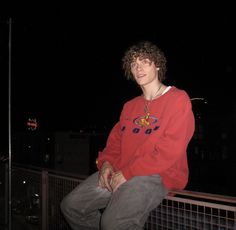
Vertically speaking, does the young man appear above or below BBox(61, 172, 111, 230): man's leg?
above

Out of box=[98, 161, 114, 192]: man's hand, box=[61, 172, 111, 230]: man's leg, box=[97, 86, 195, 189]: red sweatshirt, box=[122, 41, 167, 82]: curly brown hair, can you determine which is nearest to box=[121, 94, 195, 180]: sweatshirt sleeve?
box=[97, 86, 195, 189]: red sweatshirt

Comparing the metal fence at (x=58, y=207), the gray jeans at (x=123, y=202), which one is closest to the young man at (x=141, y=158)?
the gray jeans at (x=123, y=202)

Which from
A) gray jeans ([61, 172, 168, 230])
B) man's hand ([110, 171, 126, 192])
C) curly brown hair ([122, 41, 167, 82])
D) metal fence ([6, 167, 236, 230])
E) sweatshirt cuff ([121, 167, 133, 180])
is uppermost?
curly brown hair ([122, 41, 167, 82])

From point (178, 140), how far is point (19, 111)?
25.6 m

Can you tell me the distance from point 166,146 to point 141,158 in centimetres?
19

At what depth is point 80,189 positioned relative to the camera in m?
2.12

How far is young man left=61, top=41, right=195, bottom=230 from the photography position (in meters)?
1.76

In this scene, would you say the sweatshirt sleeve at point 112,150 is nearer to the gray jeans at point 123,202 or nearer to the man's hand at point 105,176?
the man's hand at point 105,176

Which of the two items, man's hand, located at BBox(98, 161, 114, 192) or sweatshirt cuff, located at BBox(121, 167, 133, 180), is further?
man's hand, located at BBox(98, 161, 114, 192)

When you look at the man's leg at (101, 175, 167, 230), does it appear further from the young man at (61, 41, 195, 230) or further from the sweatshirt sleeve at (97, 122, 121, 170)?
the sweatshirt sleeve at (97, 122, 121, 170)

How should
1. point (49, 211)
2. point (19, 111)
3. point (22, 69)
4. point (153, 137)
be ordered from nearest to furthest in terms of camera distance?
point (153, 137) < point (49, 211) < point (22, 69) < point (19, 111)

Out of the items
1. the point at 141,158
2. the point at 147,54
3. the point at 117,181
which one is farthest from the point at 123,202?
the point at 147,54

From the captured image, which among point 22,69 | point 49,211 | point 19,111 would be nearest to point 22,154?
point 22,69

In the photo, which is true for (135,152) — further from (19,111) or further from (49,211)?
(19,111)
